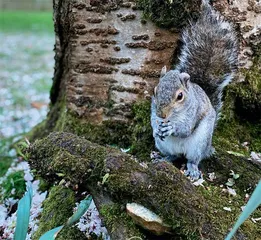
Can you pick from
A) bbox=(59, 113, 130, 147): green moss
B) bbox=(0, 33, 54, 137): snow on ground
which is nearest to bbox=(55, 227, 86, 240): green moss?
bbox=(59, 113, 130, 147): green moss

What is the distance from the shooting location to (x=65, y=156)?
171 cm

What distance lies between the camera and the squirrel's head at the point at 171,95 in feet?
5.82

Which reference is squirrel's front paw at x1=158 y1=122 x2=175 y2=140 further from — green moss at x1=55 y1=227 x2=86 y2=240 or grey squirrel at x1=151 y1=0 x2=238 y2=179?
green moss at x1=55 y1=227 x2=86 y2=240

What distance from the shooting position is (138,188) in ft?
5.11

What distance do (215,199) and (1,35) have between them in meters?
10.5

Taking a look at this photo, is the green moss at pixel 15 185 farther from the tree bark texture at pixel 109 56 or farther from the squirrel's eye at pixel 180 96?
the squirrel's eye at pixel 180 96

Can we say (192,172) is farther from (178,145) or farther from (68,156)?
(68,156)

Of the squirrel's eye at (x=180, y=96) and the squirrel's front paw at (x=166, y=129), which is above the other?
the squirrel's eye at (x=180, y=96)

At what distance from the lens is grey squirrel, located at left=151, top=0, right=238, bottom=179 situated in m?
1.82

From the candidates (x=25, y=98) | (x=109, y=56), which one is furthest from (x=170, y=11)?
(x=25, y=98)

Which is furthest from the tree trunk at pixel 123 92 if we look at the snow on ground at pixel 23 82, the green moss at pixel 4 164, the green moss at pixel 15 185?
the snow on ground at pixel 23 82

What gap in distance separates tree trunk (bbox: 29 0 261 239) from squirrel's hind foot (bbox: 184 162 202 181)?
5 cm

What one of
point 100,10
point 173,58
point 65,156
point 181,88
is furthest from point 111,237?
point 100,10

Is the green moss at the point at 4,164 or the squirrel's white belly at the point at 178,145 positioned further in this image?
the green moss at the point at 4,164
